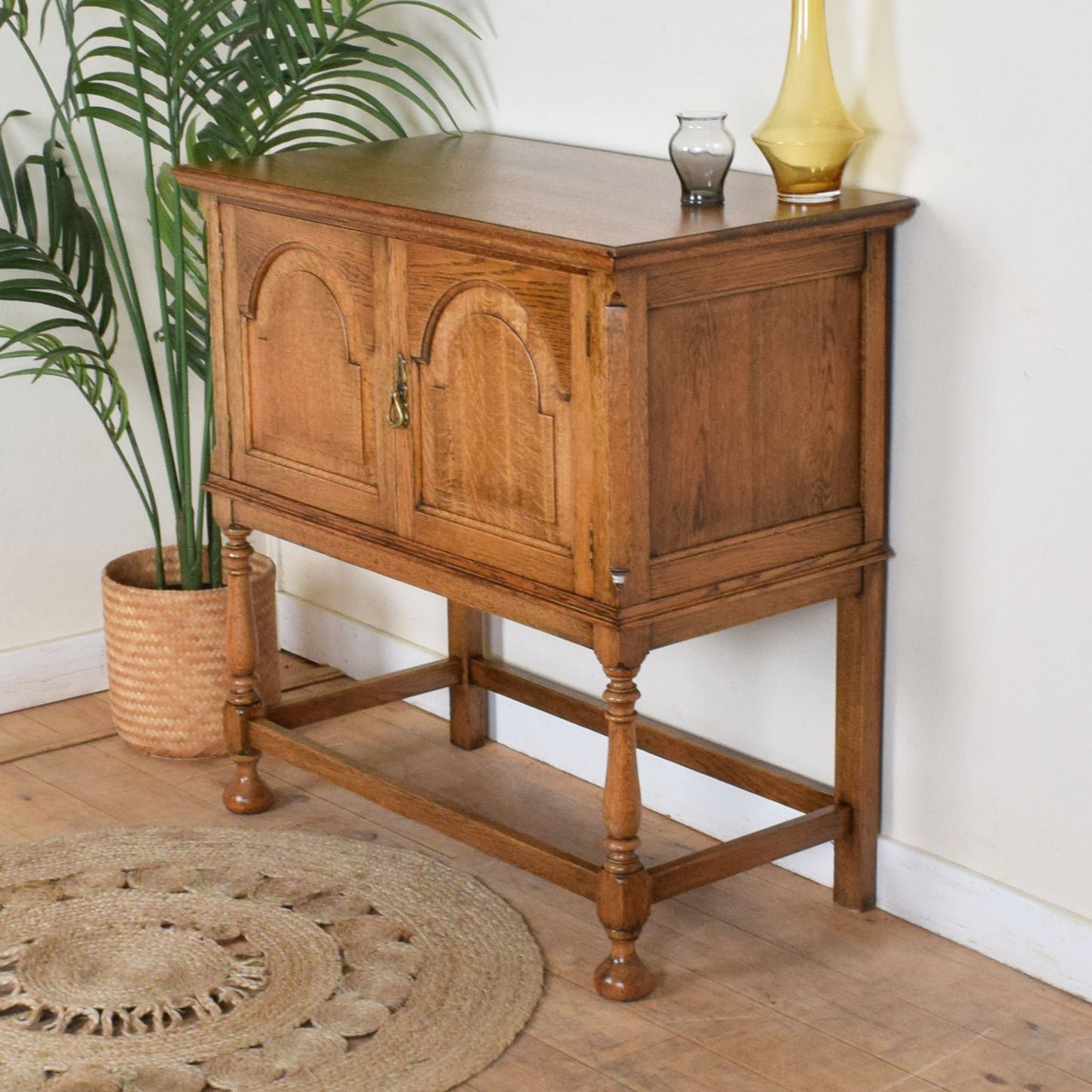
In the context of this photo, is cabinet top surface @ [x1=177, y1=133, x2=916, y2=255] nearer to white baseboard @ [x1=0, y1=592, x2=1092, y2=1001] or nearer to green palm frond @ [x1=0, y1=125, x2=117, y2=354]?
green palm frond @ [x1=0, y1=125, x2=117, y2=354]

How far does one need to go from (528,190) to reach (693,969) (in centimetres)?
122

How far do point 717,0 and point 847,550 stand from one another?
0.91 metres

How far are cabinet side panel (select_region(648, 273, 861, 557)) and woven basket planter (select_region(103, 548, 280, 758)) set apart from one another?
1.33m

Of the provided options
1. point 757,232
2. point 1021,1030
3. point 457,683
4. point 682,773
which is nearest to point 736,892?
point 682,773

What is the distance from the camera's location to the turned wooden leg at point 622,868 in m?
2.52

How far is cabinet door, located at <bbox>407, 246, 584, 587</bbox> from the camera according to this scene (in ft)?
8.03

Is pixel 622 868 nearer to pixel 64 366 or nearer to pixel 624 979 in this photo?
pixel 624 979

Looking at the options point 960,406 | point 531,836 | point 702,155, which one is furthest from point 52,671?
point 960,406

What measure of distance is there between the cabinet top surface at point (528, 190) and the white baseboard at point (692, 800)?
105cm

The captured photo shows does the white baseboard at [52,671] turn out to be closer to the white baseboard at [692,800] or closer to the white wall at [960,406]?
the white baseboard at [692,800]

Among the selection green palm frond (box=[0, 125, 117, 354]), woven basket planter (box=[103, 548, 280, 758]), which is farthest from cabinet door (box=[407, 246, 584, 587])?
green palm frond (box=[0, 125, 117, 354])

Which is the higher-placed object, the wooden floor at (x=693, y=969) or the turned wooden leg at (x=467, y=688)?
the turned wooden leg at (x=467, y=688)

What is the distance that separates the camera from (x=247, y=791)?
10.8 feet

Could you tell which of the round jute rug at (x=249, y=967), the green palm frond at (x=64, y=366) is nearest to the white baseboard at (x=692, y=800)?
the round jute rug at (x=249, y=967)
